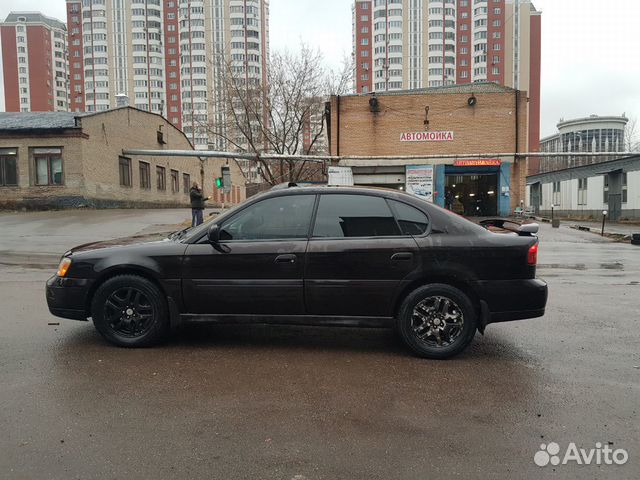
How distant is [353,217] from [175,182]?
37.2 metres

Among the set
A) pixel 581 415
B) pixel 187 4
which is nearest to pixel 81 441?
pixel 581 415

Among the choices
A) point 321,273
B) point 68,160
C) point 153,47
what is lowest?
point 321,273

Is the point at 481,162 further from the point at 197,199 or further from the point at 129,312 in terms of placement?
the point at 129,312

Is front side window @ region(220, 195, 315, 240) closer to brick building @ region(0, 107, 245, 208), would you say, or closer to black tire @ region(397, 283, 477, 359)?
black tire @ region(397, 283, 477, 359)

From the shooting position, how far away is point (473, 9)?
94625 mm

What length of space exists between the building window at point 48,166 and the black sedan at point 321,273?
2526 cm

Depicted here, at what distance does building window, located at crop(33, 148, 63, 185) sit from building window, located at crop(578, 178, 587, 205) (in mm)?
36609

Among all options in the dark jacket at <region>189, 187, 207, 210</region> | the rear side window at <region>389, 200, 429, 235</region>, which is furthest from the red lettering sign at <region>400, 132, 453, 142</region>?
the rear side window at <region>389, 200, 429, 235</region>

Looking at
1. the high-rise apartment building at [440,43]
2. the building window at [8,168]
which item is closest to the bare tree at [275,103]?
the building window at [8,168]

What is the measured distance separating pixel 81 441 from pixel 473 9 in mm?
108673

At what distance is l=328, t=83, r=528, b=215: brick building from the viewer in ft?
88.7

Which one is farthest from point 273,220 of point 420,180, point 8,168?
point 8,168

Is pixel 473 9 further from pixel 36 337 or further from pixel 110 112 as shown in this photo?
pixel 36 337

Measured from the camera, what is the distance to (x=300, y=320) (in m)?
4.37
